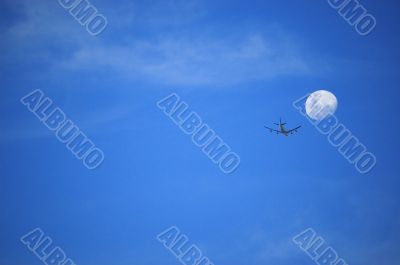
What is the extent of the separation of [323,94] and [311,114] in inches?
292

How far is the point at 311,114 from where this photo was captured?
4847 centimetres

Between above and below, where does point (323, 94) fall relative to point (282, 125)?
above

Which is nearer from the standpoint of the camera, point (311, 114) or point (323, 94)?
point (311, 114)

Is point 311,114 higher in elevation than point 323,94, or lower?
lower

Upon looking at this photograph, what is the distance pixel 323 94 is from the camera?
5406 cm

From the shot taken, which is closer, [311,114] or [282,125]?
[311,114]

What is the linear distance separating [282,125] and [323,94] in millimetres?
7648

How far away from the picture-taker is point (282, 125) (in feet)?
181

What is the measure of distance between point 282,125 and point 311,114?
715cm
